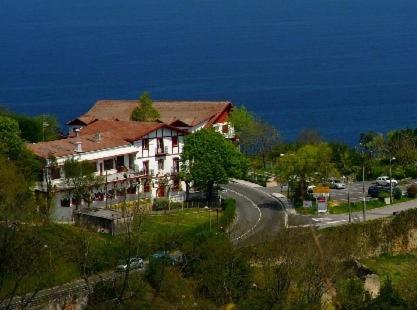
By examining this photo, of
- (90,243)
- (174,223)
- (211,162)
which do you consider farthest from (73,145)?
(90,243)

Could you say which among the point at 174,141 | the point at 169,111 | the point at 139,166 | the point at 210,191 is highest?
the point at 169,111

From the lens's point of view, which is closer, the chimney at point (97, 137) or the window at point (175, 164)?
the chimney at point (97, 137)

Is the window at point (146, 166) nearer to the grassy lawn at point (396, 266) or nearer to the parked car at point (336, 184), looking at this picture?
the parked car at point (336, 184)

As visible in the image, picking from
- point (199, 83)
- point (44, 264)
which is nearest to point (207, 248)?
point (44, 264)

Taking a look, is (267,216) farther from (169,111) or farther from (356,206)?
(169,111)

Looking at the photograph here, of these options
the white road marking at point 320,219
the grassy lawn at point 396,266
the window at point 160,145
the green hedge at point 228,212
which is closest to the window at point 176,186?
the window at point 160,145

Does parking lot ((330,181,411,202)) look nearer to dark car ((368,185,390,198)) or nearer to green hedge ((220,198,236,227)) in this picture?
dark car ((368,185,390,198))

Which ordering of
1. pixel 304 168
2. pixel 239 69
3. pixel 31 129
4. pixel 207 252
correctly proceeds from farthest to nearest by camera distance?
pixel 239 69
pixel 31 129
pixel 304 168
pixel 207 252
